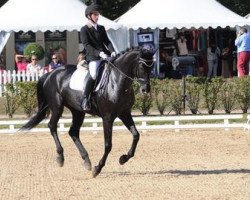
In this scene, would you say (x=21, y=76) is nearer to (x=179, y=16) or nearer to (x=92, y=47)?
(x=179, y=16)

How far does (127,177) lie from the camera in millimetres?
12648

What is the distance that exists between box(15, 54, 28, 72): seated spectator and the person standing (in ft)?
24.8

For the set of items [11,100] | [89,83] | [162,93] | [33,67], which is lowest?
[11,100]

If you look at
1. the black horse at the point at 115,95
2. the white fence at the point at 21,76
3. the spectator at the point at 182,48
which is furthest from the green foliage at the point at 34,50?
the black horse at the point at 115,95

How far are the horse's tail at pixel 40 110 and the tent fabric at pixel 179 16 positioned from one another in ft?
45.1

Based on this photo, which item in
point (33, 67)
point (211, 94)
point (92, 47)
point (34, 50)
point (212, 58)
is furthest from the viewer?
point (212, 58)

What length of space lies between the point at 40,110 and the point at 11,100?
828 cm

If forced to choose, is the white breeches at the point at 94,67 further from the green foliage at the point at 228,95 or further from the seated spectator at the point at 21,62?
the seated spectator at the point at 21,62

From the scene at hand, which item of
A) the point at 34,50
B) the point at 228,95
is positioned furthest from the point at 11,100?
the point at 34,50

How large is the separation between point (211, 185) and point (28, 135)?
888cm

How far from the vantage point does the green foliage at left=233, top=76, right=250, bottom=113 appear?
22781mm

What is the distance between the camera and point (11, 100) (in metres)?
23.0

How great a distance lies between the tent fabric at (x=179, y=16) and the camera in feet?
92.9

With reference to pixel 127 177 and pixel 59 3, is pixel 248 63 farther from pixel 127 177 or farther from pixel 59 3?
pixel 127 177
